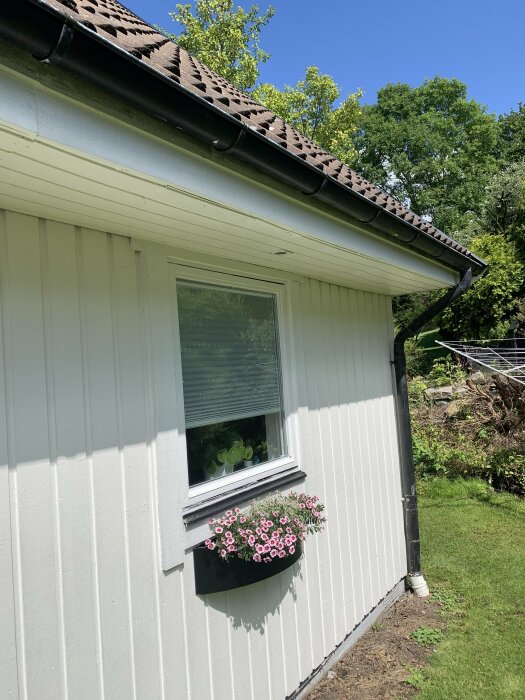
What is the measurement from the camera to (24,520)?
181 centimetres

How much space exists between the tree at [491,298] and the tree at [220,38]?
9.06m

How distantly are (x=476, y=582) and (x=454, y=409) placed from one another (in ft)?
15.2

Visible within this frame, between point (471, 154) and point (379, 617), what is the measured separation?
3193 cm

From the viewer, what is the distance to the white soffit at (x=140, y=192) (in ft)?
4.11

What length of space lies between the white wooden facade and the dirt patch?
1.25 ft

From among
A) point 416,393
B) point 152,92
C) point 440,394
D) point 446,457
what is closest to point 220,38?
point 416,393

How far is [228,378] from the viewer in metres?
2.93

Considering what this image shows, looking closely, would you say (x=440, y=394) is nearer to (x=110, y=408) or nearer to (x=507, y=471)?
(x=507, y=471)

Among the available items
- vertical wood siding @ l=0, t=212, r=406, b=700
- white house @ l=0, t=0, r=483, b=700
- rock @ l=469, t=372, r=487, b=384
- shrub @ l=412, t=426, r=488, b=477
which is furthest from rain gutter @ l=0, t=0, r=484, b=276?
rock @ l=469, t=372, r=487, b=384

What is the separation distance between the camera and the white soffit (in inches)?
49.3

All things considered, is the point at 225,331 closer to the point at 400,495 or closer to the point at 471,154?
the point at 400,495

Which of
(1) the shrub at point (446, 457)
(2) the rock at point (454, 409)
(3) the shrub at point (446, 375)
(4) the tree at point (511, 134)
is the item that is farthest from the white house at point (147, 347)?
(4) the tree at point (511, 134)

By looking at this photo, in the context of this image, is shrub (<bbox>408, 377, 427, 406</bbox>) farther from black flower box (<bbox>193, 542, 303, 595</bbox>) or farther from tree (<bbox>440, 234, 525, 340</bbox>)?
black flower box (<bbox>193, 542, 303, 595</bbox>)

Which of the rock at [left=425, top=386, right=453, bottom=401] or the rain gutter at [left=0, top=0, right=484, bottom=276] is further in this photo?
the rock at [left=425, top=386, right=453, bottom=401]
